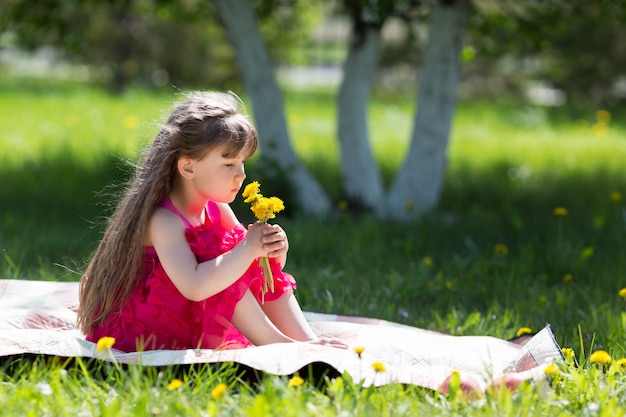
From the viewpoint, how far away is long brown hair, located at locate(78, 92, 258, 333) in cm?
279

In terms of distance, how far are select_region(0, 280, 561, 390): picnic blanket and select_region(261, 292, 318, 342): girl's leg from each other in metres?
0.15

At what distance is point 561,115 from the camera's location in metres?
10.7

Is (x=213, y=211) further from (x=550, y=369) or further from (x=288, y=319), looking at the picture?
(x=550, y=369)

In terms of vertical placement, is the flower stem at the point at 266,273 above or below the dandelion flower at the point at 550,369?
above

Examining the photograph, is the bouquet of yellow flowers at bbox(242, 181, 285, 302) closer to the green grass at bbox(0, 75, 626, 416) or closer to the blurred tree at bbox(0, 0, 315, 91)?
the green grass at bbox(0, 75, 626, 416)

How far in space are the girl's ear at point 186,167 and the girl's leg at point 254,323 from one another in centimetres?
41

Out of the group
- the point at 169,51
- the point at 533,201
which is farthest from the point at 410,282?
the point at 169,51

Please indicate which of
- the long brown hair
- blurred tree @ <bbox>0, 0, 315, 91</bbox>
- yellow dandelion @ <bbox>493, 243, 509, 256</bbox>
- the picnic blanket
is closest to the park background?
yellow dandelion @ <bbox>493, 243, 509, 256</bbox>

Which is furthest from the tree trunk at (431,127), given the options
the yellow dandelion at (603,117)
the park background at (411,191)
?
the yellow dandelion at (603,117)

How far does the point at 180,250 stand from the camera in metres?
2.75

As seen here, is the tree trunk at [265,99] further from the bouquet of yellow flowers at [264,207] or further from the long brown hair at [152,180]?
the bouquet of yellow flowers at [264,207]

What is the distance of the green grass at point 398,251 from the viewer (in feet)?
7.66

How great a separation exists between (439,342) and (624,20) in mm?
3187

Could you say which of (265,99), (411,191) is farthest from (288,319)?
(265,99)
